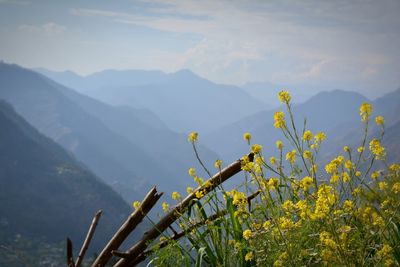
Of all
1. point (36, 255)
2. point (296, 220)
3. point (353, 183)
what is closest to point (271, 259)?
point (296, 220)

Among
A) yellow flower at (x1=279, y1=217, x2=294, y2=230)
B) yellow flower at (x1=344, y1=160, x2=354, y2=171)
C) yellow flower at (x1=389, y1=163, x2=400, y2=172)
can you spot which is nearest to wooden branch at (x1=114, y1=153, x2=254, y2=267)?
yellow flower at (x1=279, y1=217, x2=294, y2=230)

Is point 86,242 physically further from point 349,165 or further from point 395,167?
point 395,167

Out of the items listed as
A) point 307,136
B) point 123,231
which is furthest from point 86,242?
point 307,136

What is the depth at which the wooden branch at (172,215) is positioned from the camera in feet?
7.18

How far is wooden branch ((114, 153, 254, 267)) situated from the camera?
86.1 inches

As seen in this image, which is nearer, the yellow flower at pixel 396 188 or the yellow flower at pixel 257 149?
the yellow flower at pixel 396 188

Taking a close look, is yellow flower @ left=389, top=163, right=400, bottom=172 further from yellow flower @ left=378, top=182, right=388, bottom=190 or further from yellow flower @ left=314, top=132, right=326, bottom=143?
yellow flower @ left=314, top=132, right=326, bottom=143

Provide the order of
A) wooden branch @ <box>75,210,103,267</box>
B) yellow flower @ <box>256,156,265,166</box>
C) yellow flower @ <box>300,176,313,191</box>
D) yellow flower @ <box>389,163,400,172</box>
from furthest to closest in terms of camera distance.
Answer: wooden branch @ <box>75,210,103,267</box>
yellow flower @ <box>389,163,400,172</box>
yellow flower @ <box>256,156,265,166</box>
yellow flower @ <box>300,176,313,191</box>

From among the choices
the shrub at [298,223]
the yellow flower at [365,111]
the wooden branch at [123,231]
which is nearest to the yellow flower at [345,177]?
the shrub at [298,223]

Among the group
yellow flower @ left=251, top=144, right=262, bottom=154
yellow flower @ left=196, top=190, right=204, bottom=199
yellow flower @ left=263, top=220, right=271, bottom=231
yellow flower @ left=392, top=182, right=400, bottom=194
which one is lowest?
yellow flower @ left=263, top=220, right=271, bottom=231

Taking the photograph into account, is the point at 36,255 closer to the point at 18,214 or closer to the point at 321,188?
the point at 18,214

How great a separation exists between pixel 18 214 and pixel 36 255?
4329 centimetres

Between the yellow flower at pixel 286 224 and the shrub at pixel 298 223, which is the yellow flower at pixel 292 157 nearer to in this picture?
A: the shrub at pixel 298 223

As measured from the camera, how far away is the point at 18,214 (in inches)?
7751
